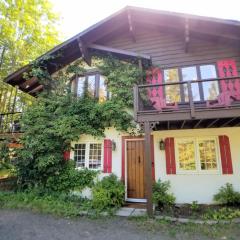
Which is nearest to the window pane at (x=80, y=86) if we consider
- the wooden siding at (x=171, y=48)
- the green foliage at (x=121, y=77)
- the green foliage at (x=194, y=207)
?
the green foliage at (x=121, y=77)

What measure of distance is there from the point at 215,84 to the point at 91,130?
5.20m

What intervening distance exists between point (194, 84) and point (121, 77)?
9.67 ft

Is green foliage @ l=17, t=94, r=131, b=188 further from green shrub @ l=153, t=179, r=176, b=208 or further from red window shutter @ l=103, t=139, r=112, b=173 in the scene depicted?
green shrub @ l=153, t=179, r=176, b=208

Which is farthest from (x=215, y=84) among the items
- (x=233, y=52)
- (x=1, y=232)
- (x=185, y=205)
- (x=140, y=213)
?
(x=1, y=232)

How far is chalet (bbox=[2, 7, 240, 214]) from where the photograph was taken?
751 centimetres

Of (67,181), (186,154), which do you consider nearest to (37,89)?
(67,181)

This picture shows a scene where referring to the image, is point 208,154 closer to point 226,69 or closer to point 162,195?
point 162,195

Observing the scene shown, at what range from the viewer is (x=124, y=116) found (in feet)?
26.8

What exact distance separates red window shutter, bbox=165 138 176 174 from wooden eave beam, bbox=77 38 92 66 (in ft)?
16.5

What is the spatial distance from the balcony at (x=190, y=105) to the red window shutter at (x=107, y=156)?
1931mm

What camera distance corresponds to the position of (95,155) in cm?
855

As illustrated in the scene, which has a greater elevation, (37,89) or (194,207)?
→ (37,89)

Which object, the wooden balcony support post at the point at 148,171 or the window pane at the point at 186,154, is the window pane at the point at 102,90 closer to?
the wooden balcony support post at the point at 148,171

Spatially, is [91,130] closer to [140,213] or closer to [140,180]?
[140,180]
